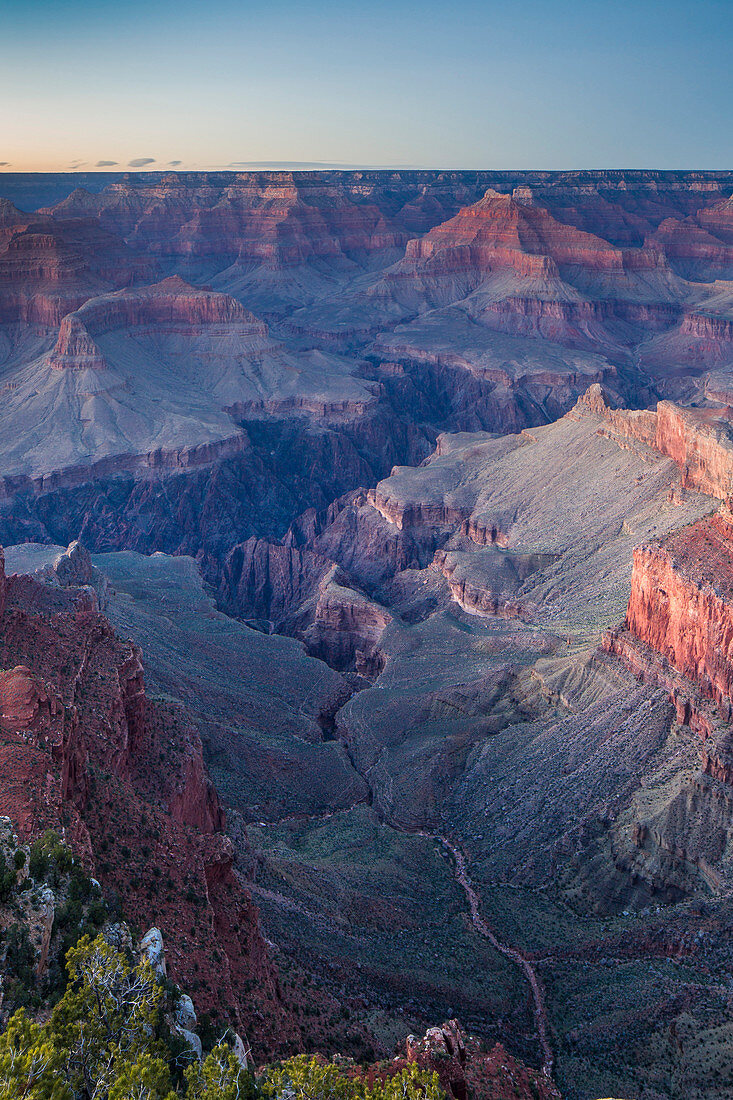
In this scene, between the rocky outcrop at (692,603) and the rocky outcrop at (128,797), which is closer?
the rocky outcrop at (128,797)

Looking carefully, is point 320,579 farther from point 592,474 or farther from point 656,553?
point 656,553

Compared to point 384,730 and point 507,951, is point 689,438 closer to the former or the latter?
point 384,730

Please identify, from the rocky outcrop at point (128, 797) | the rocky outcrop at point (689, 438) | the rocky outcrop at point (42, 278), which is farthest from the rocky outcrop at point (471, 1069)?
the rocky outcrop at point (42, 278)

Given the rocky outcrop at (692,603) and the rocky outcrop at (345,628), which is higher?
the rocky outcrop at (692,603)

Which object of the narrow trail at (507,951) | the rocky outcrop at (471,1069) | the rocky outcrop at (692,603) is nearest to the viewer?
the rocky outcrop at (471,1069)

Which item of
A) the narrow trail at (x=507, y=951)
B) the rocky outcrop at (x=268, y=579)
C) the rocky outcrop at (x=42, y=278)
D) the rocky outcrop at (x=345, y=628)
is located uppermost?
the rocky outcrop at (x=42, y=278)

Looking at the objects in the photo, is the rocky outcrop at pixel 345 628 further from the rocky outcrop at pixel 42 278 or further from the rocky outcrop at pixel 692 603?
the rocky outcrop at pixel 42 278

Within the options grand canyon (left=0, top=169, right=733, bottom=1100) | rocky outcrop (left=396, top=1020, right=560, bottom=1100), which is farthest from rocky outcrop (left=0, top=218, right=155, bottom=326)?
rocky outcrop (left=396, top=1020, right=560, bottom=1100)
